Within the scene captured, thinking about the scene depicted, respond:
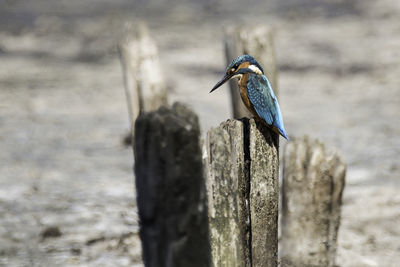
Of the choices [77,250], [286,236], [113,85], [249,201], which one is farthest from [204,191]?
[113,85]

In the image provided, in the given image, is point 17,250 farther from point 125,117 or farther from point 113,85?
point 113,85

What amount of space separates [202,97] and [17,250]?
548 cm

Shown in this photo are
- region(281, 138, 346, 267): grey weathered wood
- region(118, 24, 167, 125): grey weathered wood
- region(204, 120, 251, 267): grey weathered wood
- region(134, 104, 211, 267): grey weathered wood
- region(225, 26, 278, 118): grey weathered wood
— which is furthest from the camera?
region(118, 24, 167, 125): grey weathered wood

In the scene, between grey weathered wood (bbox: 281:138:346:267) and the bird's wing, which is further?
grey weathered wood (bbox: 281:138:346:267)

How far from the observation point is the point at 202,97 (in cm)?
977

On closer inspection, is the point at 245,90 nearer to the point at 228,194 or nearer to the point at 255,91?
the point at 255,91

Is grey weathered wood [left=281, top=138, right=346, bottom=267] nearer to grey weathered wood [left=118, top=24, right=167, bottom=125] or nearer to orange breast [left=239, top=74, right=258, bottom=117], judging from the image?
orange breast [left=239, top=74, right=258, bottom=117]

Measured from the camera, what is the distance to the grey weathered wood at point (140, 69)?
17.1ft

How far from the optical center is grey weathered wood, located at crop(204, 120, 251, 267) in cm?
244

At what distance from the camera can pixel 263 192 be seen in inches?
104

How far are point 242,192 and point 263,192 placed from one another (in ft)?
0.36

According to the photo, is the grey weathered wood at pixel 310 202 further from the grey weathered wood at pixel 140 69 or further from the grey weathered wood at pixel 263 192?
the grey weathered wood at pixel 140 69

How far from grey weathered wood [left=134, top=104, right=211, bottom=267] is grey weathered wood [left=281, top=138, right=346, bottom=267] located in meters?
1.96

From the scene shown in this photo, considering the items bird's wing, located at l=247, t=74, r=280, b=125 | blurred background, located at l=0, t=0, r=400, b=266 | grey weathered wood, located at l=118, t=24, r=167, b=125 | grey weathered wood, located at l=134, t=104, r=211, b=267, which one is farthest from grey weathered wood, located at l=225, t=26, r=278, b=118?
grey weathered wood, located at l=134, t=104, r=211, b=267
